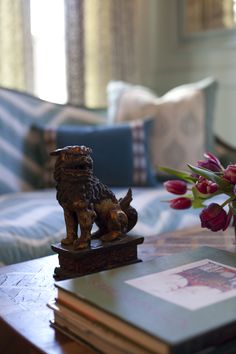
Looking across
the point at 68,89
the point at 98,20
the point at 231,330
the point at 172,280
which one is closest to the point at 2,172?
the point at 68,89

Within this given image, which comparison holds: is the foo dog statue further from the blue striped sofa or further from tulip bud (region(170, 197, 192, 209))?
the blue striped sofa

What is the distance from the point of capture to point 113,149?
7.18 feet

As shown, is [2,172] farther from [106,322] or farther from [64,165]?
[106,322]

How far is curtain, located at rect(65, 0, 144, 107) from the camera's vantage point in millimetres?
2963

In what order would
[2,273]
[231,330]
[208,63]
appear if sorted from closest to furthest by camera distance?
[231,330], [2,273], [208,63]

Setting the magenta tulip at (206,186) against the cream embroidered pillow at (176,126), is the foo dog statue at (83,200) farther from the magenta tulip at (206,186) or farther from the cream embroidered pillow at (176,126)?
the cream embroidered pillow at (176,126)

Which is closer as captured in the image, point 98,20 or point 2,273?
point 2,273

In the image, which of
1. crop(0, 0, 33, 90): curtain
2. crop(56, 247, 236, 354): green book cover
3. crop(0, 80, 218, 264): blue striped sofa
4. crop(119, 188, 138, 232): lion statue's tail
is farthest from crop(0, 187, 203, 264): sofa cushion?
crop(0, 0, 33, 90): curtain

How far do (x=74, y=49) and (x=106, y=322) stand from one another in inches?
96.8

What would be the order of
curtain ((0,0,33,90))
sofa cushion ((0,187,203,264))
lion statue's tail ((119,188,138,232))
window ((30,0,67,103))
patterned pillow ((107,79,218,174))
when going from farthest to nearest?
1. window ((30,0,67,103))
2. curtain ((0,0,33,90))
3. patterned pillow ((107,79,218,174))
4. sofa cushion ((0,187,203,264))
5. lion statue's tail ((119,188,138,232))

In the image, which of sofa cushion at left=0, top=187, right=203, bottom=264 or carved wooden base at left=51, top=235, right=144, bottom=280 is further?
sofa cushion at left=0, top=187, right=203, bottom=264

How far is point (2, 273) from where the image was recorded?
109 cm

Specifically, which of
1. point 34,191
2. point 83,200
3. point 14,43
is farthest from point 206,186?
point 14,43

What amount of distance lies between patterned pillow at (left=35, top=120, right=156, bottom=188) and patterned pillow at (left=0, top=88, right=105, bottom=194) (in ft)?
0.22
